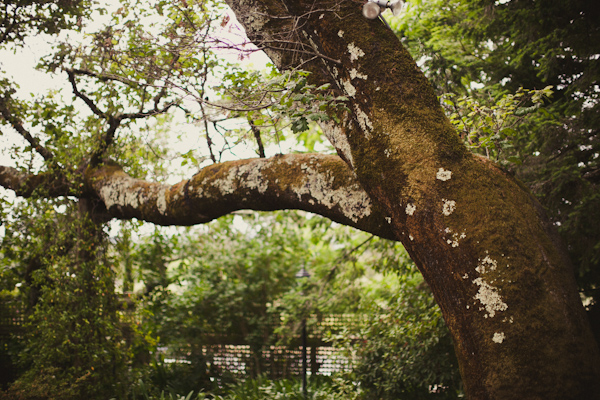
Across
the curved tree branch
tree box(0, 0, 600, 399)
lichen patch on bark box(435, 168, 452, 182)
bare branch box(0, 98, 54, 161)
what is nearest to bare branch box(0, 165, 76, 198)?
bare branch box(0, 98, 54, 161)

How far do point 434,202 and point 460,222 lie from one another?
0.14 metres

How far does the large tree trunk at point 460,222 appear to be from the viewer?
1494 mm

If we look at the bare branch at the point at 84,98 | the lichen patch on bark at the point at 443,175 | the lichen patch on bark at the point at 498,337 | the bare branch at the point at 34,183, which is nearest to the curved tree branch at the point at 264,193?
the lichen patch on bark at the point at 443,175

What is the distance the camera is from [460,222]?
5.54 ft

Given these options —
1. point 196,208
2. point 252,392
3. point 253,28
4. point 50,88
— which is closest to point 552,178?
point 253,28

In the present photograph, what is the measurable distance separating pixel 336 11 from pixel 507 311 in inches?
65.5

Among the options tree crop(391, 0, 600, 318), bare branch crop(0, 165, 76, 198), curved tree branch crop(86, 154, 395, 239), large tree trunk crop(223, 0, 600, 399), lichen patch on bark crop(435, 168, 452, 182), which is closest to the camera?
large tree trunk crop(223, 0, 600, 399)

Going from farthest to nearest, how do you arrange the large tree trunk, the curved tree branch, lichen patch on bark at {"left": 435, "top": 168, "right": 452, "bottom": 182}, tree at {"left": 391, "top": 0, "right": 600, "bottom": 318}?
tree at {"left": 391, "top": 0, "right": 600, "bottom": 318}, the curved tree branch, lichen patch on bark at {"left": 435, "top": 168, "right": 452, "bottom": 182}, the large tree trunk

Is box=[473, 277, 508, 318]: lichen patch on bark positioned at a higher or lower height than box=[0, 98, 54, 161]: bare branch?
lower

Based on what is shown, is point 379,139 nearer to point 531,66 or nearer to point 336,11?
point 336,11

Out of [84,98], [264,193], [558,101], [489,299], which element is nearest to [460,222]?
[489,299]

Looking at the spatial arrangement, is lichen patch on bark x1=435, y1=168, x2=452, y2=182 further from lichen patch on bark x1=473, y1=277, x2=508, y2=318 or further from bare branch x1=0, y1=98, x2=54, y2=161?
bare branch x1=0, y1=98, x2=54, y2=161

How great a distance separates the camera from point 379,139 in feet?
6.46

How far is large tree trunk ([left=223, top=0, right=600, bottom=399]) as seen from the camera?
1494 millimetres
